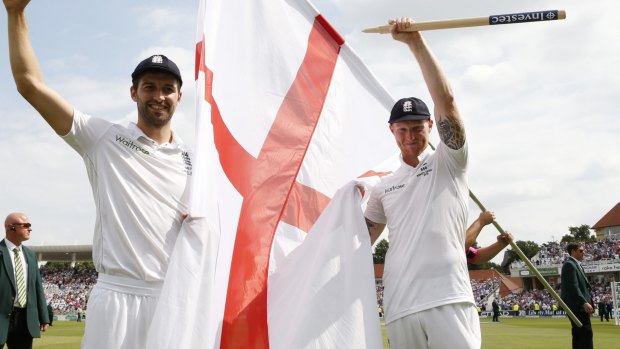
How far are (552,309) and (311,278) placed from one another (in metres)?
51.4

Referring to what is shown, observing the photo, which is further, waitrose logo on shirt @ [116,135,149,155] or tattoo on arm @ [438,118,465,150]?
tattoo on arm @ [438,118,465,150]

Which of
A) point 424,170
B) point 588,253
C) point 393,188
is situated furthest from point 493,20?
point 588,253

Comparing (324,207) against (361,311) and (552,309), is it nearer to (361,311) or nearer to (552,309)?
(361,311)

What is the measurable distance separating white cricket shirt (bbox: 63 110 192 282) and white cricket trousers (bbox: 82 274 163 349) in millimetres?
63

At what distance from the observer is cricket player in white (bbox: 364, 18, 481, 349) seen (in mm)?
3680

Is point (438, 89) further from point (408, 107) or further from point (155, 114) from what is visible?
point (155, 114)

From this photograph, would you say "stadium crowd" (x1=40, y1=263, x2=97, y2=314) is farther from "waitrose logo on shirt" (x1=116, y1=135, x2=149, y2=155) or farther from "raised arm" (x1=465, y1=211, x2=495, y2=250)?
"waitrose logo on shirt" (x1=116, y1=135, x2=149, y2=155)

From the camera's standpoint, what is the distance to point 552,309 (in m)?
49.8

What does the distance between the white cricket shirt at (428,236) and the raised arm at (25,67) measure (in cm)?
232

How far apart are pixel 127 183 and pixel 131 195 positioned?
0.09 metres

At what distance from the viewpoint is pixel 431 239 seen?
3.81m

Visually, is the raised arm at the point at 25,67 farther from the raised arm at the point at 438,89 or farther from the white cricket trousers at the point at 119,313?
the raised arm at the point at 438,89

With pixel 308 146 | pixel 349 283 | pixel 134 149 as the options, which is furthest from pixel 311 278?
pixel 134 149

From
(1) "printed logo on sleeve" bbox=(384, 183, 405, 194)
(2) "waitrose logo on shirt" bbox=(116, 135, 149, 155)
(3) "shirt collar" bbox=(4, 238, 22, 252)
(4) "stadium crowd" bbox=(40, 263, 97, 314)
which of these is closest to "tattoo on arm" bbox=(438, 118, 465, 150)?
(1) "printed logo on sleeve" bbox=(384, 183, 405, 194)
